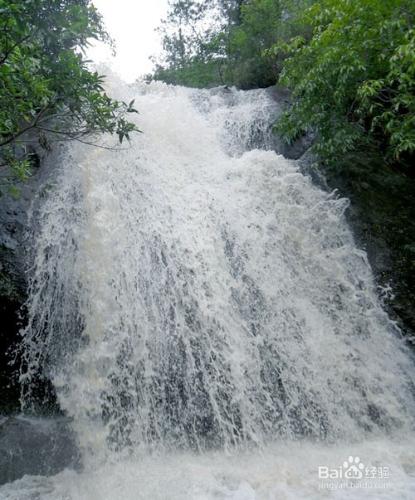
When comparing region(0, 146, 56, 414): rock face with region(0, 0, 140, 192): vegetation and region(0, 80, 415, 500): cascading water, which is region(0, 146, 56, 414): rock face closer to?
region(0, 80, 415, 500): cascading water

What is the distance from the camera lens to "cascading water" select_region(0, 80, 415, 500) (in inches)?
173

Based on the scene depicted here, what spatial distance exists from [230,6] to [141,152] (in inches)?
540

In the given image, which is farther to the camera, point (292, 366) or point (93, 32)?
point (292, 366)

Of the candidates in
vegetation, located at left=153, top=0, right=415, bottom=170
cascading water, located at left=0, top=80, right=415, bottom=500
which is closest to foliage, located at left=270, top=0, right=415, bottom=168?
vegetation, located at left=153, top=0, right=415, bottom=170

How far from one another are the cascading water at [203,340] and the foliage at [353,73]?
1377mm

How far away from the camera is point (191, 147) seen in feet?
27.9

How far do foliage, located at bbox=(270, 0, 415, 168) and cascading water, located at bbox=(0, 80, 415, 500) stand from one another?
138 centimetres

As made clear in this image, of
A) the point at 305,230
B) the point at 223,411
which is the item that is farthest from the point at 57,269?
the point at 305,230

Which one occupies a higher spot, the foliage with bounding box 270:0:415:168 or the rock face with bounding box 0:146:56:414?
the foliage with bounding box 270:0:415:168

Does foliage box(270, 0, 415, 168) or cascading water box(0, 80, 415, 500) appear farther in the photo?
foliage box(270, 0, 415, 168)

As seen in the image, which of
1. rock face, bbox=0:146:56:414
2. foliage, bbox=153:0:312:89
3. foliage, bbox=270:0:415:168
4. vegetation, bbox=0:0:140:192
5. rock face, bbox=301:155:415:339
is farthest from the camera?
foliage, bbox=153:0:312:89

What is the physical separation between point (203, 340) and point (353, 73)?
14.5 ft

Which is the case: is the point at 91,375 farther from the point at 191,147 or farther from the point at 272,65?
the point at 272,65

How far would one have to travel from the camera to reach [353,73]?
6.17 meters
